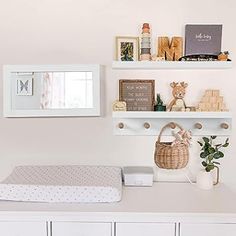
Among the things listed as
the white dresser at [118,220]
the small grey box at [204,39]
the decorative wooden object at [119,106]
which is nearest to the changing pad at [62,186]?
the white dresser at [118,220]

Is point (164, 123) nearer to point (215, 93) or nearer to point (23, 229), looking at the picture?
point (215, 93)

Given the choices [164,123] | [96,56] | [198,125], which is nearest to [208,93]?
[198,125]

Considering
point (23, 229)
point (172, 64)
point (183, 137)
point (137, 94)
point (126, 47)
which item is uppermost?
point (126, 47)

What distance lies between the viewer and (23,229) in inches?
56.6

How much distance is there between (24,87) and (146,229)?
105cm

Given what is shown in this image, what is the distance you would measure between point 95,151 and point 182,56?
74cm

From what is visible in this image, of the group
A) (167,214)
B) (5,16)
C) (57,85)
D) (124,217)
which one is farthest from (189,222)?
(5,16)

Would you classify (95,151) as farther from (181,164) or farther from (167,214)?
(167,214)

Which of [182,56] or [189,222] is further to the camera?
[182,56]

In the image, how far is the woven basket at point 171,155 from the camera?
175 centimetres

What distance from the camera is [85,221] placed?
1.43m

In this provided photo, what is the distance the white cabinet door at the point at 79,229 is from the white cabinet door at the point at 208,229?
0.33 m

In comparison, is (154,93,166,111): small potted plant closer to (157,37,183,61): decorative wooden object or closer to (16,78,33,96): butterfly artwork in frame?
(157,37,183,61): decorative wooden object

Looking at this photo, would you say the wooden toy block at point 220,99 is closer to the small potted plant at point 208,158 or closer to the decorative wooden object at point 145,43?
the small potted plant at point 208,158
